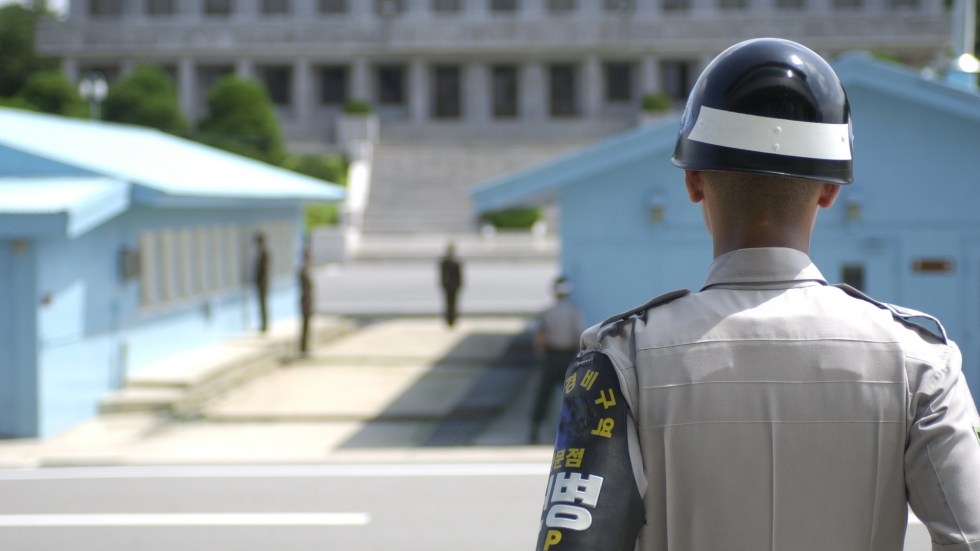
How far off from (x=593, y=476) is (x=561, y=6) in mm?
63113

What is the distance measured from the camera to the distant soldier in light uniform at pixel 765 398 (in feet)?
6.00

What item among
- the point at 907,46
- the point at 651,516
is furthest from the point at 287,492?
the point at 907,46

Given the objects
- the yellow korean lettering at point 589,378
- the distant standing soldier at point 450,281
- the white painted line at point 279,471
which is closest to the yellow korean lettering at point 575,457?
the yellow korean lettering at point 589,378

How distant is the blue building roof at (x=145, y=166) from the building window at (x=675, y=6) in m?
43.9

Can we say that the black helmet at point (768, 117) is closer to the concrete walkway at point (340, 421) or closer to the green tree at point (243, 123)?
the concrete walkway at point (340, 421)

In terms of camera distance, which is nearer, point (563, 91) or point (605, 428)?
point (605, 428)

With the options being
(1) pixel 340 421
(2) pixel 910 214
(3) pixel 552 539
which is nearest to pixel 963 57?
(2) pixel 910 214

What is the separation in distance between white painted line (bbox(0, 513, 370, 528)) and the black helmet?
6.97 metres

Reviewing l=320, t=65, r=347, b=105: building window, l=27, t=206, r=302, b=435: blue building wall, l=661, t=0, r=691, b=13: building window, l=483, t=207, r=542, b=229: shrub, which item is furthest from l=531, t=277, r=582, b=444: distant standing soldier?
l=661, t=0, r=691, b=13: building window

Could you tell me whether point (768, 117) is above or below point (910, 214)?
above

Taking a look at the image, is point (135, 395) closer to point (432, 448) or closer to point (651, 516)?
point (432, 448)

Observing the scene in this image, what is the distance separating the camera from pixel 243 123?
44875 millimetres

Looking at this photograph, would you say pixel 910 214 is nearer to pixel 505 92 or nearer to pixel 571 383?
pixel 571 383

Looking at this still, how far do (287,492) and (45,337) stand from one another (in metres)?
4.05
